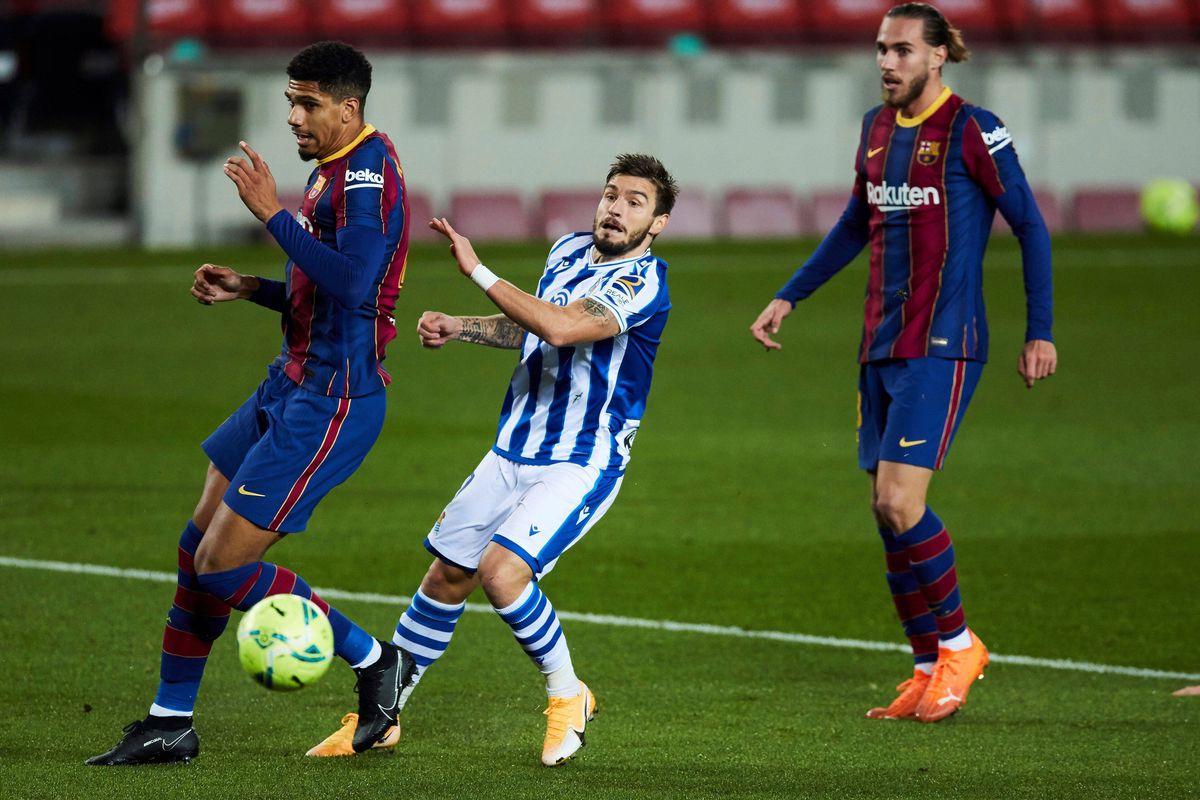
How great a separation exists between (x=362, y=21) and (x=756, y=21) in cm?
591

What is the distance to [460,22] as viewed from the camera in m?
26.5

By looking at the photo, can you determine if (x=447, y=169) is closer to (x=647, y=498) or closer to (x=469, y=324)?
(x=647, y=498)

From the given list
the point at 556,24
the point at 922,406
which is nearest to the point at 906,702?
the point at 922,406

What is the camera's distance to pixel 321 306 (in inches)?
207

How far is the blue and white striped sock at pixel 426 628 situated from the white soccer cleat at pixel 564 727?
1.50 ft

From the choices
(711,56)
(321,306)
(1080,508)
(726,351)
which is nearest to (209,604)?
(321,306)

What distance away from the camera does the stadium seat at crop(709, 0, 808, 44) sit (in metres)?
26.9

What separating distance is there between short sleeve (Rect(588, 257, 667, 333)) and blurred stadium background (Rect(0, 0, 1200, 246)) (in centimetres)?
1930

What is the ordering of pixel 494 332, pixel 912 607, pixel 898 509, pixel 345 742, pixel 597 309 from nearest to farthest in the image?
pixel 597 309 < pixel 345 742 < pixel 494 332 < pixel 898 509 < pixel 912 607

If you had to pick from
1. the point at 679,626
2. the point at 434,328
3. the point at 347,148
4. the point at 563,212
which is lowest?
the point at 563,212

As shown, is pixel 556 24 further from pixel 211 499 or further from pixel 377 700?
pixel 377 700

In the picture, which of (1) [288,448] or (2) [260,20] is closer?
(1) [288,448]

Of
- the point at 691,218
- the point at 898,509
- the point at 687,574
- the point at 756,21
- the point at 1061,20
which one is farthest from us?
the point at 1061,20

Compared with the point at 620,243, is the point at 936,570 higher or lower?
lower
